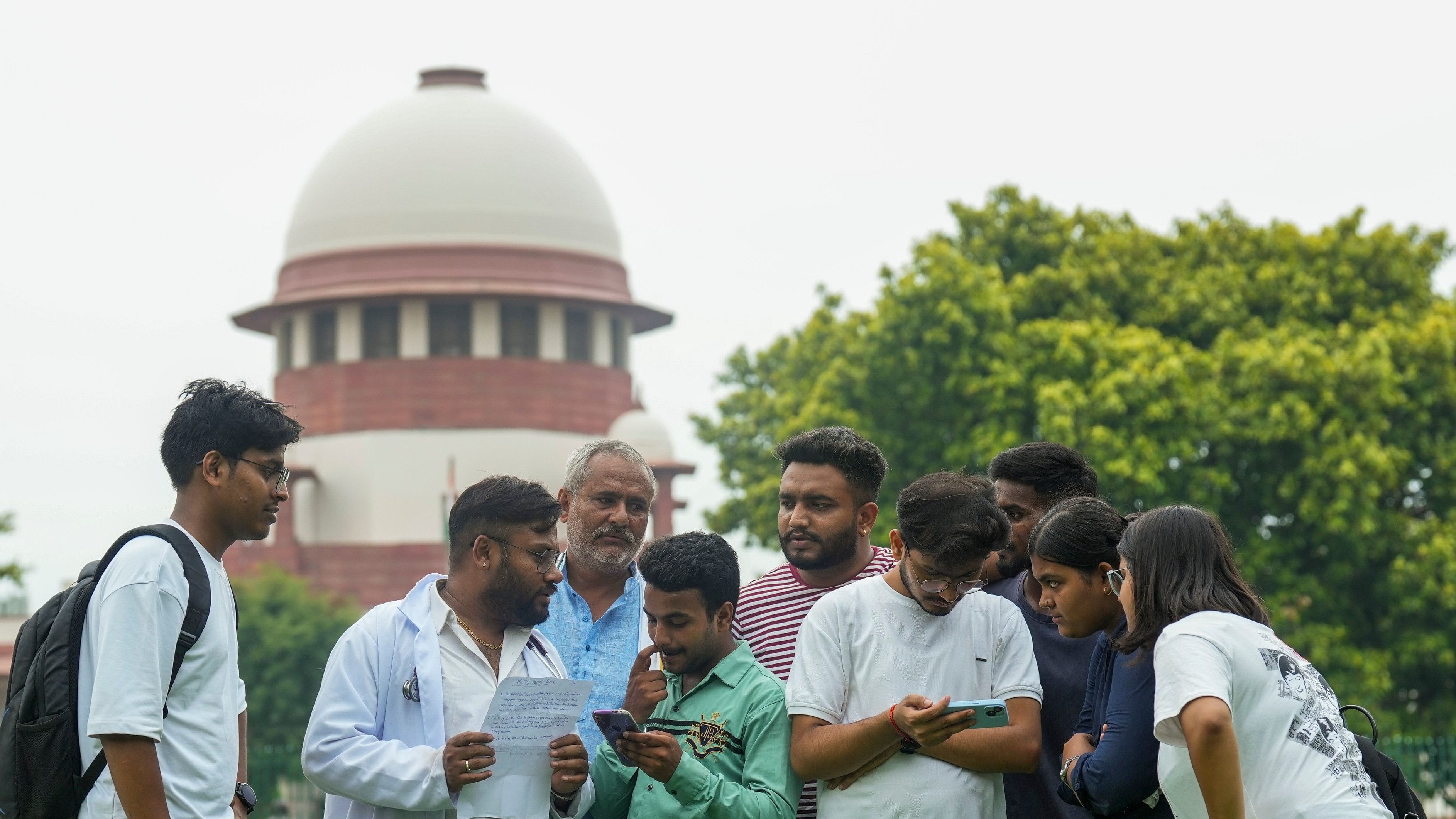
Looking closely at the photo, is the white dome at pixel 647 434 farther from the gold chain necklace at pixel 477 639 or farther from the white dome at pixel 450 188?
the gold chain necklace at pixel 477 639

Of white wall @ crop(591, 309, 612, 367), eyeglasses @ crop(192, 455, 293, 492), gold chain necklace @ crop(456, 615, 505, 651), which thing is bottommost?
gold chain necklace @ crop(456, 615, 505, 651)

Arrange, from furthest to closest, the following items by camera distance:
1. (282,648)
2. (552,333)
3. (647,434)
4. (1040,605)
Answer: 1. (552,333)
2. (647,434)
3. (282,648)
4. (1040,605)

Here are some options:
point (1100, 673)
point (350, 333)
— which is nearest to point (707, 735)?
point (1100, 673)

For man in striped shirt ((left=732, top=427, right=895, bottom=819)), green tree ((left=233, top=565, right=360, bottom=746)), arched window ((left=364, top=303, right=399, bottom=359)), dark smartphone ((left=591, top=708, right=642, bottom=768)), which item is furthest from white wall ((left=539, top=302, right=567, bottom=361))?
dark smartphone ((left=591, top=708, right=642, bottom=768))

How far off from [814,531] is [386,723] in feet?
3.97

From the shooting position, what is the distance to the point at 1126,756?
391 centimetres

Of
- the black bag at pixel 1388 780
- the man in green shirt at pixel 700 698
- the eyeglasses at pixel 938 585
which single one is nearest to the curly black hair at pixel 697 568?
the man in green shirt at pixel 700 698

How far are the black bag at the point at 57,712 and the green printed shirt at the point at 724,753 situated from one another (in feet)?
3.53

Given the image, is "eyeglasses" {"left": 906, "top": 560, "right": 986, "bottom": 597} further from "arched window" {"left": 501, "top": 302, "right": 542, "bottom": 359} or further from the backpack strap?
"arched window" {"left": 501, "top": 302, "right": 542, "bottom": 359}

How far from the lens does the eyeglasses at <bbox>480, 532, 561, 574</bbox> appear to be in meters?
4.21

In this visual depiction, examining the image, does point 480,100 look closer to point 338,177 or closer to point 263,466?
point 338,177

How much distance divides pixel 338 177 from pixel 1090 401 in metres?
16.1

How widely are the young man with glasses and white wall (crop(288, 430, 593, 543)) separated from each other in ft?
84.7

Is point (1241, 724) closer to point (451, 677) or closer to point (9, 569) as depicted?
point (451, 677)
